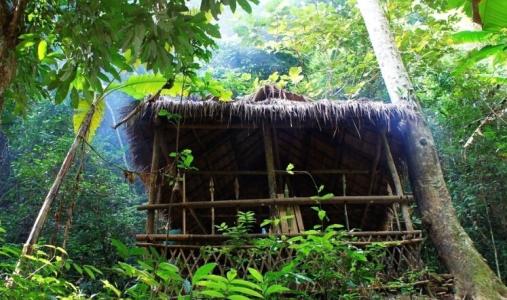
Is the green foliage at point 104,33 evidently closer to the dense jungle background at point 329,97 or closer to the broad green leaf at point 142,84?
the broad green leaf at point 142,84

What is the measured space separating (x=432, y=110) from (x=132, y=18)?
30.2 feet

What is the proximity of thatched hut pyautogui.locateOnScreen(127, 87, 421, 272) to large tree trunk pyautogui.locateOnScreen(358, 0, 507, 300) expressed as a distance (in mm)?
306

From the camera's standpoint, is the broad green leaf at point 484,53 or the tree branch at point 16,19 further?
the tree branch at point 16,19

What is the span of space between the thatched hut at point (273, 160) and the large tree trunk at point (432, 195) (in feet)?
1.00

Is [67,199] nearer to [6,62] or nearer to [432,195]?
[432,195]

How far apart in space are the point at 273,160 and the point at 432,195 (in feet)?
7.00

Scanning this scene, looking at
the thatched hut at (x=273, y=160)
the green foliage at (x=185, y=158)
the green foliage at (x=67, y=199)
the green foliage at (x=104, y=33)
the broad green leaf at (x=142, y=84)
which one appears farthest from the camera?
the green foliage at (x=67, y=199)

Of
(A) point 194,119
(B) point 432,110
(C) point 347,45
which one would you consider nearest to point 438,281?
(A) point 194,119

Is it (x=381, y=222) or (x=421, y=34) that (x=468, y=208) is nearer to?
(x=381, y=222)

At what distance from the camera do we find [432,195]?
528cm

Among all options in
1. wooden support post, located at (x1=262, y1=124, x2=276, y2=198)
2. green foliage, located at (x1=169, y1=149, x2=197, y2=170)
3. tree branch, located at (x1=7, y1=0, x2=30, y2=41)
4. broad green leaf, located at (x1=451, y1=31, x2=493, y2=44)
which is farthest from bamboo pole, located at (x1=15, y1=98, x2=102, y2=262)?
wooden support post, located at (x1=262, y1=124, x2=276, y2=198)

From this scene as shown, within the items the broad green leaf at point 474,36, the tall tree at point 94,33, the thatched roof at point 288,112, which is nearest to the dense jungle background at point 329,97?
the thatched roof at point 288,112

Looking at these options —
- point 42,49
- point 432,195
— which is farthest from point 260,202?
point 42,49

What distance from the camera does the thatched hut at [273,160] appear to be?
4.67m
